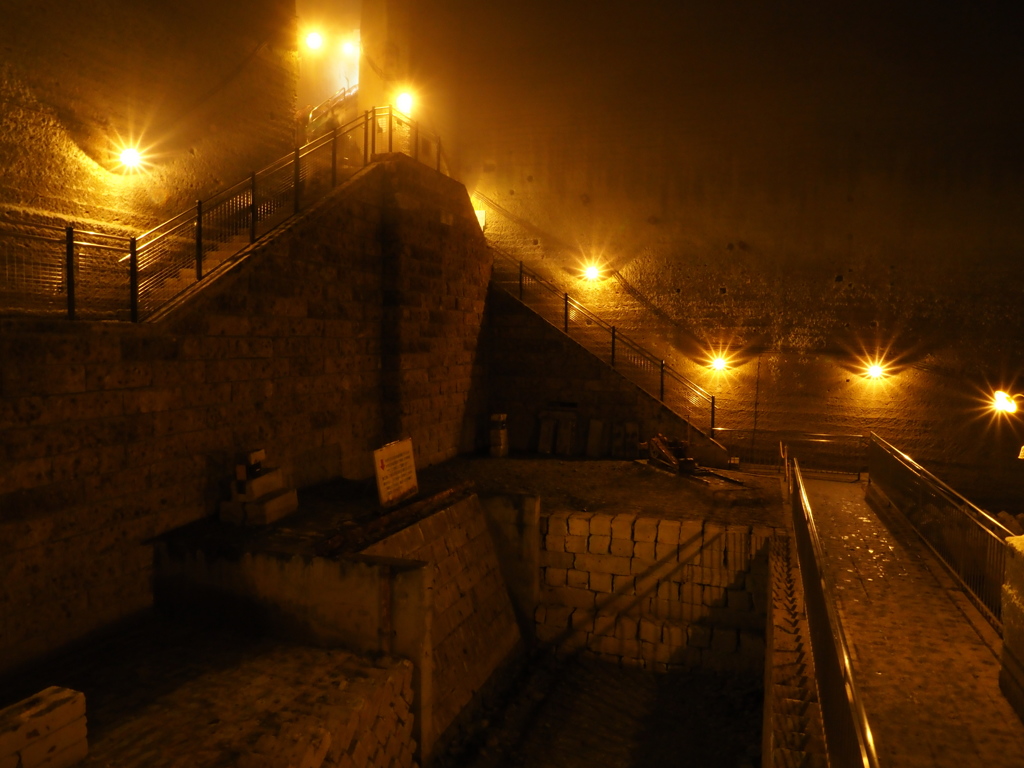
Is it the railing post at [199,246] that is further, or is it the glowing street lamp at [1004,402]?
the glowing street lamp at [1004,402]

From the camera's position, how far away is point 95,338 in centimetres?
621

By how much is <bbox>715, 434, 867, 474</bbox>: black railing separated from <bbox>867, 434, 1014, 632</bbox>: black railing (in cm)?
296

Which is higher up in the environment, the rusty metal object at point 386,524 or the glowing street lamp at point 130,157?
the glowing street lamp at point 130,157

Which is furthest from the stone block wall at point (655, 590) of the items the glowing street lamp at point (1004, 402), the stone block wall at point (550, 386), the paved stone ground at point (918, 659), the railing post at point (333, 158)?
the glowing street lamp at point (1004, 402)

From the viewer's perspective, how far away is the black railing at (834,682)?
10.3 ft

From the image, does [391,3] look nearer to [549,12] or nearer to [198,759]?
[549,12]

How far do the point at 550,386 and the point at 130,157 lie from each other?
322 inches

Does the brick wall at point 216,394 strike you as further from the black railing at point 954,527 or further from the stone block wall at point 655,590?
the black railing at point 954,527

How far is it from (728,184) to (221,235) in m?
10.5

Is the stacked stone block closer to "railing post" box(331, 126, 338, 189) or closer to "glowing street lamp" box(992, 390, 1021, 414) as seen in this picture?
"railing post" box(331, 126, 338, 189)

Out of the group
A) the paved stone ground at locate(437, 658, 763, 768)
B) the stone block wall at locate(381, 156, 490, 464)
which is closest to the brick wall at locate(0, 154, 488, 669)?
the stone block wall at locate(381, 156, 490, 464)

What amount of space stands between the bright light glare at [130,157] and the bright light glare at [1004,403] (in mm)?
15767

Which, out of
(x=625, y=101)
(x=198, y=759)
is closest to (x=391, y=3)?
(x=625, y=101)

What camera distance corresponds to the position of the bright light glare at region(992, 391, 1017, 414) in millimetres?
13156
